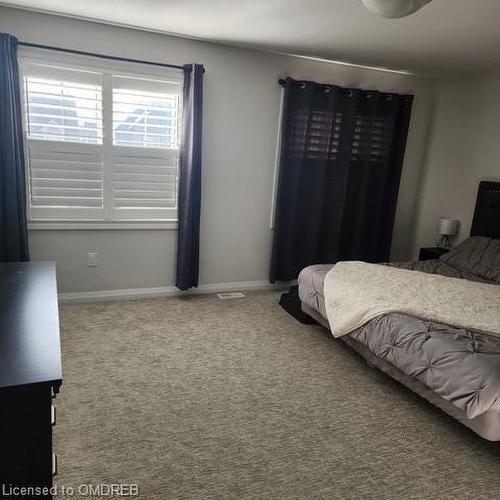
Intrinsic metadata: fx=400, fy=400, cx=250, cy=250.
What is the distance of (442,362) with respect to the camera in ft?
6.66

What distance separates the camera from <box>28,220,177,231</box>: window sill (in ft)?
11.1

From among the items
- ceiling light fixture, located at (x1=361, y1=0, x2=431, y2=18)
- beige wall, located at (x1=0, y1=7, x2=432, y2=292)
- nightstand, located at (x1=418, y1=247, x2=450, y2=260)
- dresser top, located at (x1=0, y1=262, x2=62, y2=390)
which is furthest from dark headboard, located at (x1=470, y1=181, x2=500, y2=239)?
dresser top, located at (x1=0, y1=262, x2=62, y2=390)

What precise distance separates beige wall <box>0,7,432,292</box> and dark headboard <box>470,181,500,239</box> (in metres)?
1.36

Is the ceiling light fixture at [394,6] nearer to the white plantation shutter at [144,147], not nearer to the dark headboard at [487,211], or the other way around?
the white plantation shutter at [144,147]

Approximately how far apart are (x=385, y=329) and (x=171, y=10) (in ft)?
8.62

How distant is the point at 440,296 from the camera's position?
108 inches

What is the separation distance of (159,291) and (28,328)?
2.60m

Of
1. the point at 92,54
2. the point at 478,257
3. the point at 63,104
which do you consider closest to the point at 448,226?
the point at 478,257

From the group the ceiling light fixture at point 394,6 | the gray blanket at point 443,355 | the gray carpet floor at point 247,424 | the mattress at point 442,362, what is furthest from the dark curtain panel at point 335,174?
the ceiling light fixture at point 394,6

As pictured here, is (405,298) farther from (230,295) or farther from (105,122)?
(105,122)

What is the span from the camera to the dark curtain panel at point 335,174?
4.01 m

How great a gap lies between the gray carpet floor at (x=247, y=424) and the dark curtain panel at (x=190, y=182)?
802 millimetres

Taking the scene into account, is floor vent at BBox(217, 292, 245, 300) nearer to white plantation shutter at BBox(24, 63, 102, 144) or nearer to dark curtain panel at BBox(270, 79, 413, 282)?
dark curtain panel at BBox(270, 79, 413, 282)

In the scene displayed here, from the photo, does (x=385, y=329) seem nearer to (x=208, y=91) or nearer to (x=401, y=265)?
(x=401, y=265)
